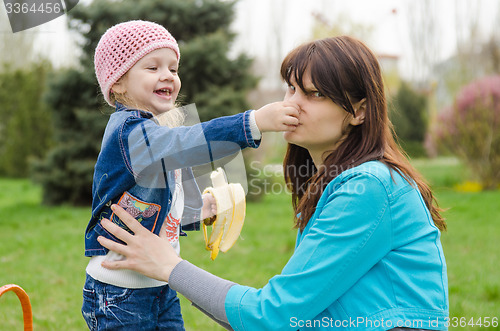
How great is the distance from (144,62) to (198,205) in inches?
25.3

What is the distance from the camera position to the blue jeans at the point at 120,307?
182cm

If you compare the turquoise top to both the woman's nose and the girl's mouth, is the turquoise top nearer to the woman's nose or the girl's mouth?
the woman's nose

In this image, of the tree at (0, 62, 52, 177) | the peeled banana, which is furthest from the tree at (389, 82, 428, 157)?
Answer: the peeled banana

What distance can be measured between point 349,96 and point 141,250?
0.87 meters

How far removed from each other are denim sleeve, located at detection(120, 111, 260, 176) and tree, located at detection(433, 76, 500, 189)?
31.6ft

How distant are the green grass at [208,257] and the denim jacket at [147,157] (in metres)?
0.47

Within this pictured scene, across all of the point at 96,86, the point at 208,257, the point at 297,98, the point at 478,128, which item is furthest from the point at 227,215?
the point at 478,128

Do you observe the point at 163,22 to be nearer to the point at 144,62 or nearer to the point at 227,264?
the point at 227,264

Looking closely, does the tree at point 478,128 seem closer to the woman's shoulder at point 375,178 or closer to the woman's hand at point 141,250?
the woman's shoulder at point 375,178

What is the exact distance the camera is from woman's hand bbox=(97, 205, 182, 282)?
159cm

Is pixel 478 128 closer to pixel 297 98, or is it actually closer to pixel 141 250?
pixel 297 98

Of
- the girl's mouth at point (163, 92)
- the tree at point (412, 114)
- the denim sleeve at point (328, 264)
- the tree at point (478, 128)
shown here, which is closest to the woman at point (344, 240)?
the denim sleeve at point (328, 264)

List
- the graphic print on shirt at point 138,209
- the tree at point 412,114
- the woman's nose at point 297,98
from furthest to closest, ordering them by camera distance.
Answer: the tree at point 412,114
the graphic print on shirt at point 138,209
the woman's nose at point 297,98

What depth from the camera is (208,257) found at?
5160 millimetres
